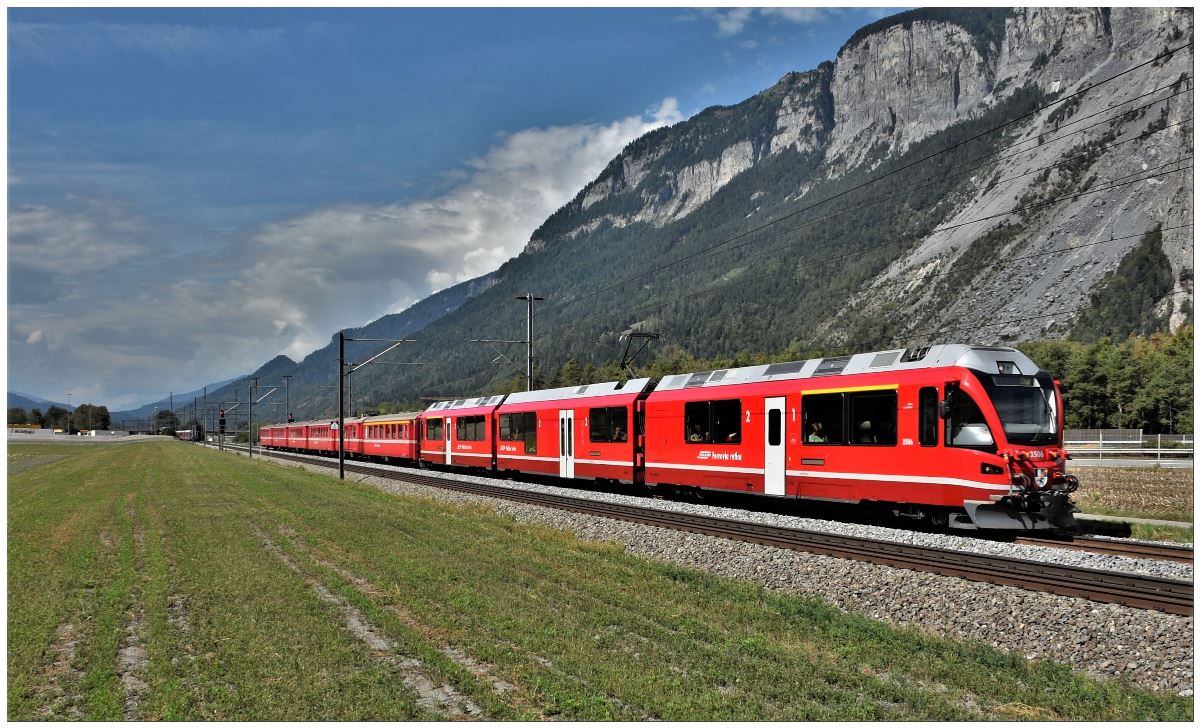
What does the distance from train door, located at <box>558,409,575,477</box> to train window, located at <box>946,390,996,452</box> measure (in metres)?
16.6

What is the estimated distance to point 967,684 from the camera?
907cm

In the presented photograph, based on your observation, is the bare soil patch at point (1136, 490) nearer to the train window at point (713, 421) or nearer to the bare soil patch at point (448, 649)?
the train window at point (713, 421)

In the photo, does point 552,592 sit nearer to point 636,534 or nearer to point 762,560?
point 762,560

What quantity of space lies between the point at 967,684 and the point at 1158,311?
563 ft

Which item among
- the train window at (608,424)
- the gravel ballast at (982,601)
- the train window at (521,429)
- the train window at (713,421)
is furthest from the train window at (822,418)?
the train window at (521,429)

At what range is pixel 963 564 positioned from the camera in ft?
47.4

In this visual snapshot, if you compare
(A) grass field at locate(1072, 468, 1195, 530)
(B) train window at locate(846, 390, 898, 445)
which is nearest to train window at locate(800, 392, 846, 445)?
(B) train window at locate(846, 390, 898, 445)

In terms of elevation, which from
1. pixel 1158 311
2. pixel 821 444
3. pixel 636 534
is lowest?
pixel 636 534

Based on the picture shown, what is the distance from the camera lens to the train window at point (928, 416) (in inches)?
713

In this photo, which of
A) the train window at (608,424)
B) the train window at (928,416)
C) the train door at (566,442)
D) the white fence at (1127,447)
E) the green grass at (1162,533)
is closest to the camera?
the train window at (928,416)

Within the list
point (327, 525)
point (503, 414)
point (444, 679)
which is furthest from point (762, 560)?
point (503, 414)

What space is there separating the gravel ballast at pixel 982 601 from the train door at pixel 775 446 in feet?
5.27

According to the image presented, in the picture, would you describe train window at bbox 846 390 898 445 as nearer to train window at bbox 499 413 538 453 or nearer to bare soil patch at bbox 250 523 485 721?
bare soil patch at bbox 250 523 485 721

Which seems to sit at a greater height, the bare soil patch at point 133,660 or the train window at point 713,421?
the train window at point 713,421
